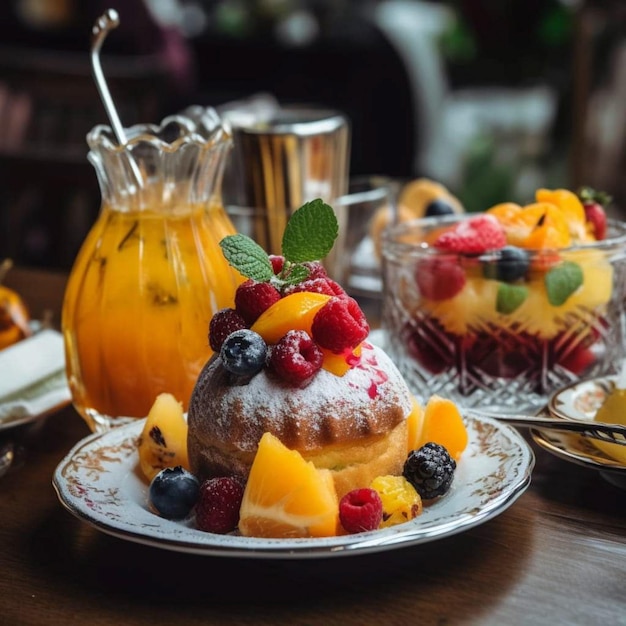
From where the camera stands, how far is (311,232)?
0.90m

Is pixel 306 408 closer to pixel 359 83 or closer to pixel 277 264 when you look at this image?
pixel 277 264

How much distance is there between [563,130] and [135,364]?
2.89 metres

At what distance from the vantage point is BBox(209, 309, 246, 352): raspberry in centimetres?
88

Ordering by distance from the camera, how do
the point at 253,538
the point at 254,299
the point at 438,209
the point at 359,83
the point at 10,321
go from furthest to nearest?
the point at 359,83, the point at 438,209, the point at 10,321, the point at 254,299, the point at 253,538

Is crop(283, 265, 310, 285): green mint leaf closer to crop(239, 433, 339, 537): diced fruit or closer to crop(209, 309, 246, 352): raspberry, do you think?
crop(209, 309, 246, 352): raspberry

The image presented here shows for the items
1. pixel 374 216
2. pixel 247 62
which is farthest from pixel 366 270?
pixel 247 62

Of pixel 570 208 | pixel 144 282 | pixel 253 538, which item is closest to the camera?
pixel 253 538

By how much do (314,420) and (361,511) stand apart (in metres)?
0.10

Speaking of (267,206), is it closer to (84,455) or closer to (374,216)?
(374,216)

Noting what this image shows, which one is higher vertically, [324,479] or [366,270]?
[324,479]

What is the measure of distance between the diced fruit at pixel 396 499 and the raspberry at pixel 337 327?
4.7 inches

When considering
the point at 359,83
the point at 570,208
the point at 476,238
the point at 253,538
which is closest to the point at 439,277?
the point at 476,238

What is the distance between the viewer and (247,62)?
15.4 ft

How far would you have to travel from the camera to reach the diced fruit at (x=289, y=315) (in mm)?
849
